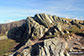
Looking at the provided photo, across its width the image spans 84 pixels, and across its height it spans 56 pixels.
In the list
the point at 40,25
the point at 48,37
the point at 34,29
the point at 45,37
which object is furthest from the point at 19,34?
the point at 48,37

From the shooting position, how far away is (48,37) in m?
112

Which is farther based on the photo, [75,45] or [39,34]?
[39,34]

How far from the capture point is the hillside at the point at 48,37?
9184 centimetres

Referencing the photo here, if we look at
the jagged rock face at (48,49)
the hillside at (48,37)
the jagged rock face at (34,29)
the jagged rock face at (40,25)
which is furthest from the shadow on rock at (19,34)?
the jagged rock face at (48,49)

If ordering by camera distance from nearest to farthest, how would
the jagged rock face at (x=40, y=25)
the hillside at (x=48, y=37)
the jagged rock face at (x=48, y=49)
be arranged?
the jagged rock face at (x=48, y=49)
the hillside at (x=48, y=37)
the jagged rock face at (x=40, y=25)

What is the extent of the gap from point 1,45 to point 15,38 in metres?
21.0

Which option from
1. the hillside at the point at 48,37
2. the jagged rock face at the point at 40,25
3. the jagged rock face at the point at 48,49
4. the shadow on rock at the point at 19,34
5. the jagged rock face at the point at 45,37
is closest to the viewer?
the jagged rock face at the point at 48,49

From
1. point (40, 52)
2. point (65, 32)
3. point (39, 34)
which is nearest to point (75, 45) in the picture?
point (65, 32)

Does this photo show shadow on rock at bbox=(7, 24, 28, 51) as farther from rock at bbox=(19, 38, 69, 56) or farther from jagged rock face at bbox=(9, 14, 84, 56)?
rock at bbox=(19, 38, 69, 56)

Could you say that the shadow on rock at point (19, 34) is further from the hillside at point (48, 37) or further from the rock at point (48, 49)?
the rock at point (48, 49)

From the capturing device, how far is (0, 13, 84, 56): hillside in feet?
301

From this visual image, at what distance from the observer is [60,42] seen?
96062 mm

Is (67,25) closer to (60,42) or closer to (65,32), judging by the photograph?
(65,32)

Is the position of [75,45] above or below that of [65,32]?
below
